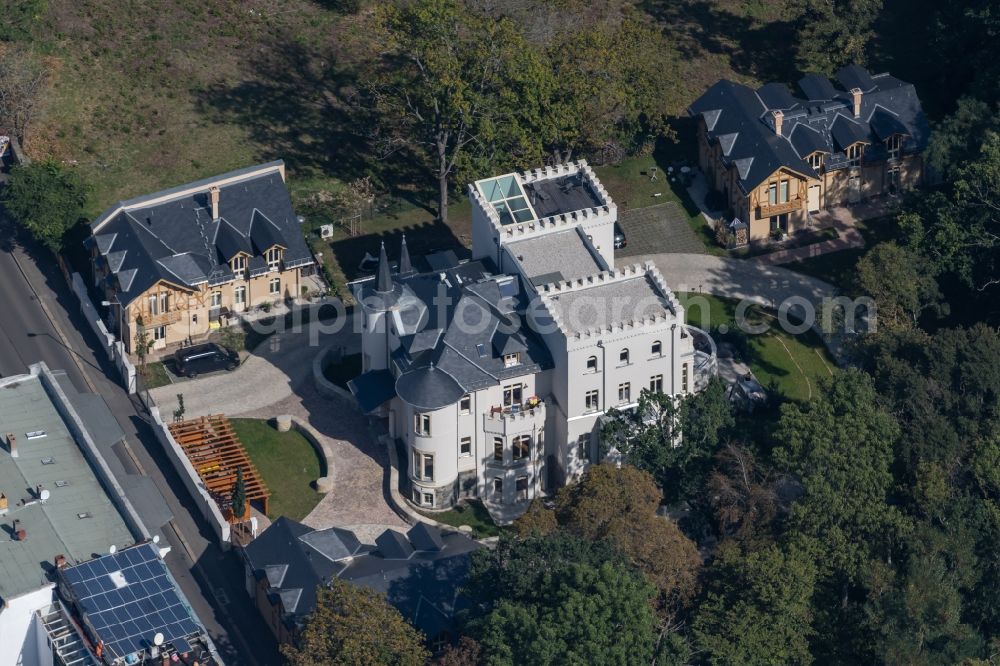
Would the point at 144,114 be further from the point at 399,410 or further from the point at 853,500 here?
the point at 853,500

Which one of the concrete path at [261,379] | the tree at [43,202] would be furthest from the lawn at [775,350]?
the tree at [43,202]

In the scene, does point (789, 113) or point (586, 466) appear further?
point (789, 113)

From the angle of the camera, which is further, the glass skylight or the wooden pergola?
the glass skylight

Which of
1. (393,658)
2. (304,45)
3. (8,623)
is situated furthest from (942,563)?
(304,45)

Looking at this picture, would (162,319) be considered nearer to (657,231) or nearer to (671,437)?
(671,437)

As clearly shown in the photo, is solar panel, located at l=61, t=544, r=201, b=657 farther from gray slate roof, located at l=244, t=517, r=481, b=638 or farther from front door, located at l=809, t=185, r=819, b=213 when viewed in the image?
front door, located at l=809, t=185, r=819, b=213

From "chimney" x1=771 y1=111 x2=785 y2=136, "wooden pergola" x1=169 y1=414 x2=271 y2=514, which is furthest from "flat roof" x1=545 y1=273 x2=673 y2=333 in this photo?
"chimney" x1=771 y1=111 x2=785 y2=136
